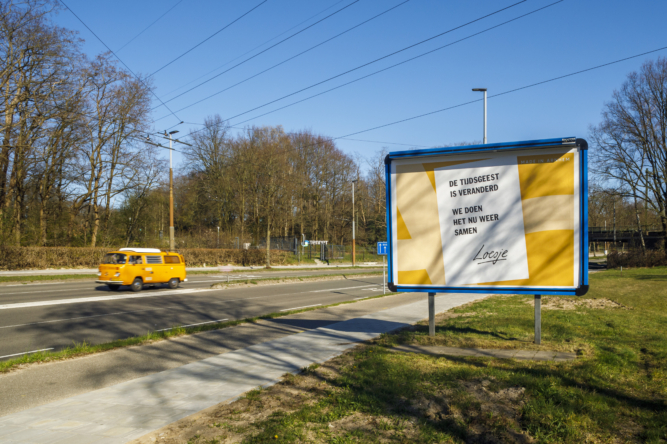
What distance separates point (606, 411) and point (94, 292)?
1963 cm

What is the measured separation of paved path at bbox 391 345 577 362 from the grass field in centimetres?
27

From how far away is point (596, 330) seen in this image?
9.10 m

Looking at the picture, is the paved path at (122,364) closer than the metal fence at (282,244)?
Yes

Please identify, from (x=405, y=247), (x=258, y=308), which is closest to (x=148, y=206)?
(x=258, y=308)

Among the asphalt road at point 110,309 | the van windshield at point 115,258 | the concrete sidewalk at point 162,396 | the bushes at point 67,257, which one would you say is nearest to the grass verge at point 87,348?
the asphalt road at point 110,309

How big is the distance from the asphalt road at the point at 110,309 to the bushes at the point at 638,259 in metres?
31.4

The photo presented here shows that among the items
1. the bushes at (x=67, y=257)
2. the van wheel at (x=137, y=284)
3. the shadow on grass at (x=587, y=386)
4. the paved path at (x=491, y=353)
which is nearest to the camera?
the shadow on grass at (x=587, y=386)

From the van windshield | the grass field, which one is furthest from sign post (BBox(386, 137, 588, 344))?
the van windshield

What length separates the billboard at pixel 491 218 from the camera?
26.3 feet

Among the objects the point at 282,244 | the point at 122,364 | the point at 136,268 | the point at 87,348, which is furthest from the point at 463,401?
the point at 282,244

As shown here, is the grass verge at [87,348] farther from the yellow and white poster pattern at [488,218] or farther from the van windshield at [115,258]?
the van windshield at [115,258]

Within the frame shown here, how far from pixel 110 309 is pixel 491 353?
12174 millimetres

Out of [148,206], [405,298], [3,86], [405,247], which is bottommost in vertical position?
[405,298]

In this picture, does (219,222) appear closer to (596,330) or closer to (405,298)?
(405,298)
